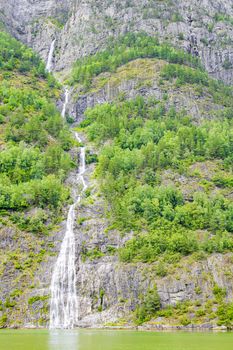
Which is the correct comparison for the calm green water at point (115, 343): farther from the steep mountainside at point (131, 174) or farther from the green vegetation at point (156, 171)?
the green vegetation at point (156, 171)

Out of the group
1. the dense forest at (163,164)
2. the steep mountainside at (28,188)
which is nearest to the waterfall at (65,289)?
the steep mountainside at (28,188)

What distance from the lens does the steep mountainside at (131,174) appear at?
259 ft

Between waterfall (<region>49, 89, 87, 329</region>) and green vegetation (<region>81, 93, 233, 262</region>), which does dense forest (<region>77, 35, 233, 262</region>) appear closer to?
green vegetation (<region>81, 93, 233, 262</region>)

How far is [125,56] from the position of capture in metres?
172

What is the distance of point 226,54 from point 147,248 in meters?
121

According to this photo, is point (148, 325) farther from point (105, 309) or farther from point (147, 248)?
point (147, 248)

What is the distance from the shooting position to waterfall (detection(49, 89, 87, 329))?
7769 cm

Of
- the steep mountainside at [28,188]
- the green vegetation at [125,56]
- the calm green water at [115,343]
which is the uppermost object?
the green vegetation at [125,56]

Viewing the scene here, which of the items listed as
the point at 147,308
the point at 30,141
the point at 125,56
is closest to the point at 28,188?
the point at 30,141

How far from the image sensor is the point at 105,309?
78125mm

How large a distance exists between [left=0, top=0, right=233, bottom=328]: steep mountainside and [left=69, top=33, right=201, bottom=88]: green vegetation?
0.47 meters

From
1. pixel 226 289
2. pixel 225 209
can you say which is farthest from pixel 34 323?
pixel 225 209

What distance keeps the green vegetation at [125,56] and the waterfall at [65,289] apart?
86224 millimetres

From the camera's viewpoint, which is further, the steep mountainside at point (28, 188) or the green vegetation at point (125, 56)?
the green vegetation at point (125, 56)
